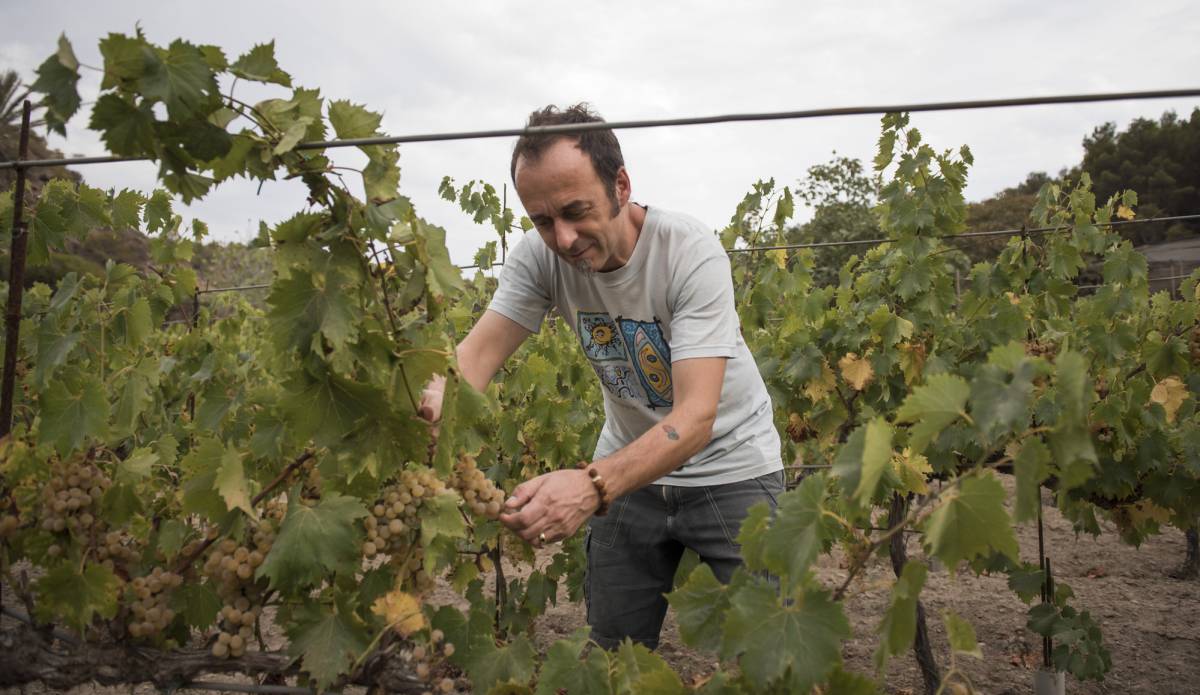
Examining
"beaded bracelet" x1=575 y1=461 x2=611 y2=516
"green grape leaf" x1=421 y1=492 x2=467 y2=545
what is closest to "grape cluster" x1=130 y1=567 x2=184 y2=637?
"green grape leaf" x1=421 y1=492 x2=467 y2=545

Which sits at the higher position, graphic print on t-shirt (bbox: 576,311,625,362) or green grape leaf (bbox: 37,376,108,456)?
graphic print on t-shirt (bbox: 576,311,625,362)

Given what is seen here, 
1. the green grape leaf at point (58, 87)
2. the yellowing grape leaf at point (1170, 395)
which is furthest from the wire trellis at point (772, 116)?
the yellowing grape leaf at point (1170, 395)

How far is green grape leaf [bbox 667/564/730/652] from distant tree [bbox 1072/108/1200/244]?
89.7 ft

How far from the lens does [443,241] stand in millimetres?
1642

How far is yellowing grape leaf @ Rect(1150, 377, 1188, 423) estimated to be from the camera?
146 inches

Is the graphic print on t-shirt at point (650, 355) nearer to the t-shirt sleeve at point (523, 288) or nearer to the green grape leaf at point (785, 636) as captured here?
the t-shirt sleeve at point (523, 288)

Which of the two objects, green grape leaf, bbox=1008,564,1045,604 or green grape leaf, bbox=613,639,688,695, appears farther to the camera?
green grape leaf, bbox=1008,564,1045,604

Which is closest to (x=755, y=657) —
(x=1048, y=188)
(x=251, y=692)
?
(x=251, y=692)

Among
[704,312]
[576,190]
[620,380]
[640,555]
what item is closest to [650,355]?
[620,380]

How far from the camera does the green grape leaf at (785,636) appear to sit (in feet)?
4.06

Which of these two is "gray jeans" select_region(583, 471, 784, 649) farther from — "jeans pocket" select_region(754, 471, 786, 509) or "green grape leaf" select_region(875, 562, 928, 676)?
"green grape leaf" select_region(875, 562, 928, 676)

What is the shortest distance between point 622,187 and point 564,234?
0.29 meters

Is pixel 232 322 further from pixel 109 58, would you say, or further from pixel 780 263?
pixel 109 58

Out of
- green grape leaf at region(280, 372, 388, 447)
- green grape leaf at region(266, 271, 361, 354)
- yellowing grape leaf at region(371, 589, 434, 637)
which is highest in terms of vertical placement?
green grape leaf at region(266, 271, 361, 354)
